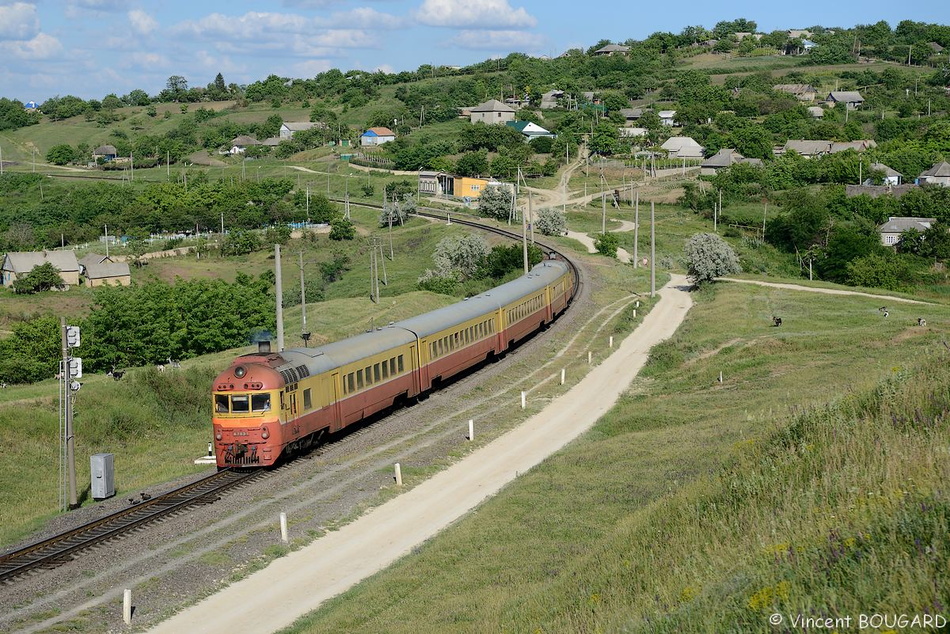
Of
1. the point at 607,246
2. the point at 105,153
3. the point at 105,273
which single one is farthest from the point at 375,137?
the point at 607,246

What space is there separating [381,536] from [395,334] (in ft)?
41.8

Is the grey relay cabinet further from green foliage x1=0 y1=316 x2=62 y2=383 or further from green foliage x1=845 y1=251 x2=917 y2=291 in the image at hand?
green foliage x1=845 y1=251 x2=917 y2=291

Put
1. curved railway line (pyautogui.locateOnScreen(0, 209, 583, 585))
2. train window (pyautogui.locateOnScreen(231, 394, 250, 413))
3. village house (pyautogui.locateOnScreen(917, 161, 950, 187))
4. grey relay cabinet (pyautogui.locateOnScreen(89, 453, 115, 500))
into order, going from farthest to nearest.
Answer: village house (pyautogui.locateOnScreen(917, 161, 950, 187)) < grey relay cabinet (pyautogui.locateOnScreen(89, 453, 115, 500)) < train window (pyautogui.locateOnScreen(231, 394, 250, 413)) < curved railway line (pyautogui.locateOnScreen(0, 209, 583, 585))

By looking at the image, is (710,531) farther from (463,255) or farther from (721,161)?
(721,161)

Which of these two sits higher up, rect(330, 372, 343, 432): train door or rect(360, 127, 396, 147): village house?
rect(360, 127, 396, 147): village house

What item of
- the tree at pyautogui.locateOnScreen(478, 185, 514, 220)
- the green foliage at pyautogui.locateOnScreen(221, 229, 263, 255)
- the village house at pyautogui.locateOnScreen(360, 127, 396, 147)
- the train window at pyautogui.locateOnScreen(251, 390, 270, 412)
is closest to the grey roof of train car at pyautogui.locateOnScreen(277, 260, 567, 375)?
the train window at pyautogui.locateOnScreen(251, 390, 270, 412)

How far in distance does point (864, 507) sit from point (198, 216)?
412 feet

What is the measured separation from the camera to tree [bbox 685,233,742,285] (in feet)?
233

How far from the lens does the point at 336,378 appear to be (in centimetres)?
3009

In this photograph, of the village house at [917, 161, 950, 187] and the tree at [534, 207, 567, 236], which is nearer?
the tree at [534, 207, 567, 236]

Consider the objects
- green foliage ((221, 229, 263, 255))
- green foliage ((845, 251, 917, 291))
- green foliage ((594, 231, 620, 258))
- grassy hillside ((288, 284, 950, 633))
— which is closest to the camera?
grassy hillside ((288, 284, 950, 633))

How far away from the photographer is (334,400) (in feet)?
98.9

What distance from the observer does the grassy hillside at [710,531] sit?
1054cm

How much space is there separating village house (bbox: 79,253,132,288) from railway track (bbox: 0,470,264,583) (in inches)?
3075
